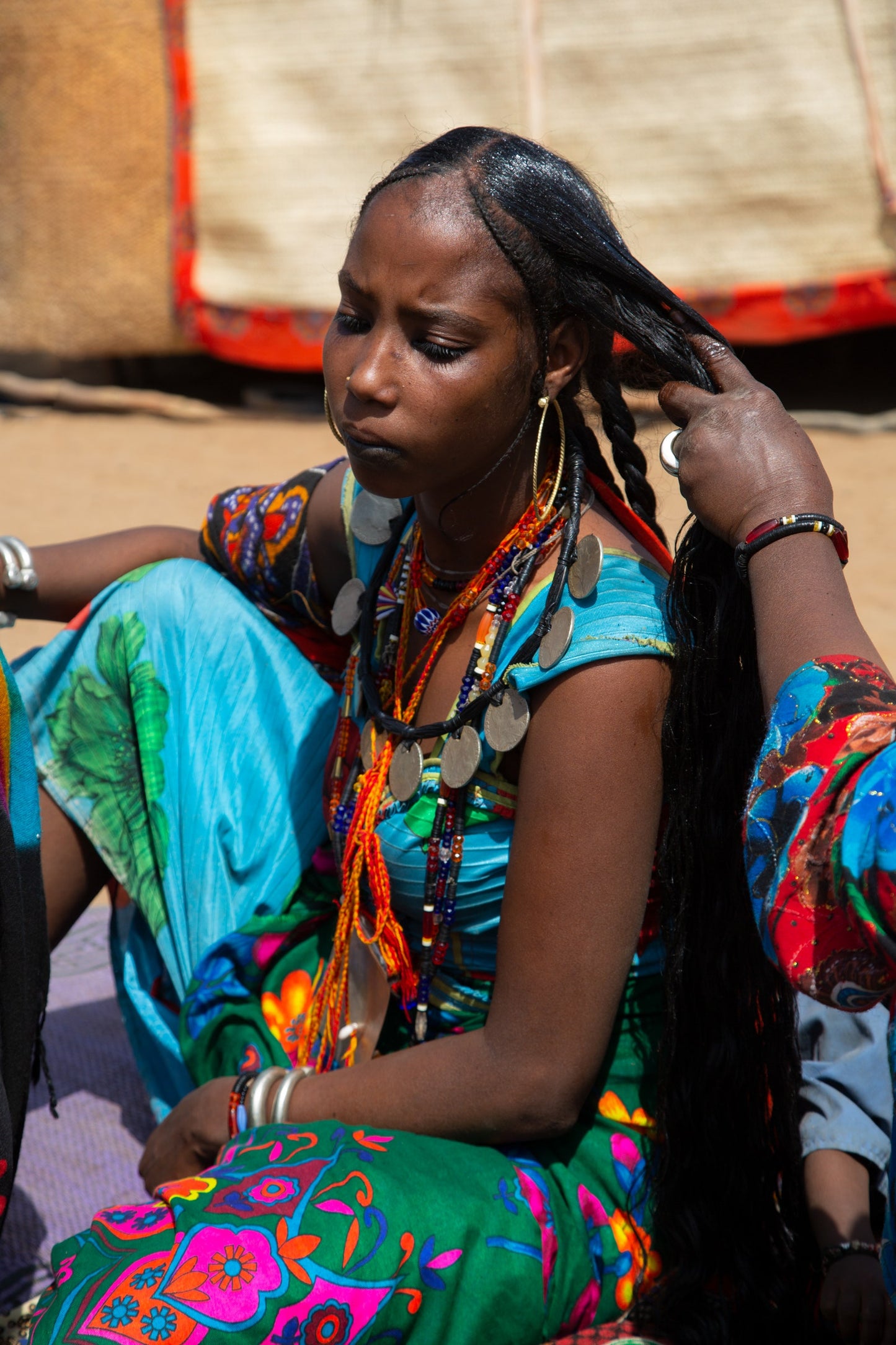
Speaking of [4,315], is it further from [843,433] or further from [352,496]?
[352,496]

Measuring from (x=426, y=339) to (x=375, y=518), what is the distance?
502 mm

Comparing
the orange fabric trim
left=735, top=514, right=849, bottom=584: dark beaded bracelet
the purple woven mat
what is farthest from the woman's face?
the orange fabric trim

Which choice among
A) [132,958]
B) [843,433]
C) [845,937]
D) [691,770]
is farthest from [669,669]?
[843,433]

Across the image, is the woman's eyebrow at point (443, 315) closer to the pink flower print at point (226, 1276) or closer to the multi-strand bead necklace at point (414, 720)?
the multi-strand bead necklace at point (414, 720)

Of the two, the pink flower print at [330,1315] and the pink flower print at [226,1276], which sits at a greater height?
the pink flower print at [226,1276]

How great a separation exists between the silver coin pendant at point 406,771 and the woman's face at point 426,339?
370 mm

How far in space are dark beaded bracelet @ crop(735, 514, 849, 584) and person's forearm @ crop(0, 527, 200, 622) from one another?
1317mm

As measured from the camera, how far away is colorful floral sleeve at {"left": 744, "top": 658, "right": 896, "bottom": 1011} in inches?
46.1

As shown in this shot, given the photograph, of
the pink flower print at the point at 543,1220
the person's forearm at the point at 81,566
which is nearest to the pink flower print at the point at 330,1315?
the pink flower print at the point at 543,1220

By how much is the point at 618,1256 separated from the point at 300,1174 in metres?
0.46

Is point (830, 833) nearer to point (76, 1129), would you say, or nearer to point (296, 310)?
point (76, 1129)

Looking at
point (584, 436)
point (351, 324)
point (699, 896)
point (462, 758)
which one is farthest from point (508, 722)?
point (351, 324)

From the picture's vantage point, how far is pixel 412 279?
1718 mm

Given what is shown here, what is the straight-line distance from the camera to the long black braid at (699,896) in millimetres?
1683
